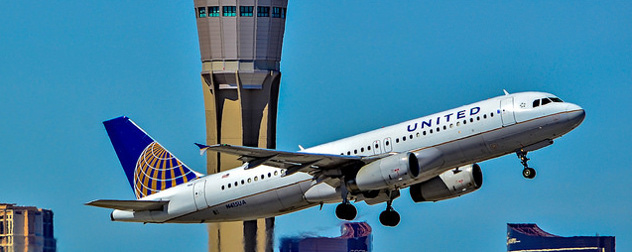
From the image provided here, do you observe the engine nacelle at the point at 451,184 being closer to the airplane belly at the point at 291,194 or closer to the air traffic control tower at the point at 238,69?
the airplane belly at the point at 291,194

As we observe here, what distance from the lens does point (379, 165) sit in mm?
90312

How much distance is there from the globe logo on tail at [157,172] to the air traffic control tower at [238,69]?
58.5 m

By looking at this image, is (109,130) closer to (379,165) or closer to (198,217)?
(198,217)

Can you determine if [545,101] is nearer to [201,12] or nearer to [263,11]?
[263,11]

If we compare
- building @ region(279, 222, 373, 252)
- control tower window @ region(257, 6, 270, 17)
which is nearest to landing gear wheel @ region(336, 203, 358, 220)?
building @ region(279, 222, 373, 252)

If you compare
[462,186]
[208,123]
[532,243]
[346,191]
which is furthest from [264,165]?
[532,243]

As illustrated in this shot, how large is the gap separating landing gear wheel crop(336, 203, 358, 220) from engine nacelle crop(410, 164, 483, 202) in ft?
18.9

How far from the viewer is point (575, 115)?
88.6m

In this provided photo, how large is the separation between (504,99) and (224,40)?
7643cm

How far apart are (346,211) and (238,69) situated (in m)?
72.8

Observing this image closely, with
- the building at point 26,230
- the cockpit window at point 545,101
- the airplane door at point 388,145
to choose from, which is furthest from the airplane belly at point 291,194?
the building at point 26,230

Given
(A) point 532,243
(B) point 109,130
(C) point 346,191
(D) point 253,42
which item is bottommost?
(C) point 346,191

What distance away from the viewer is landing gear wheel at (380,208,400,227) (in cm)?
9569

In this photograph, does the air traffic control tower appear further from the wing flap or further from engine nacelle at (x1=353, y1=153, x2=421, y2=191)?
engine nacelle at (x1=353, y1=153, x2=421, y2=191)
